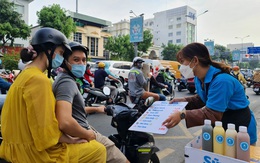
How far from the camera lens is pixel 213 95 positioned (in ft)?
5.14

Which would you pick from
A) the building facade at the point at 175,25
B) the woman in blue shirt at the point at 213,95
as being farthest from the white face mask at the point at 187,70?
the building facade at the point at 175,25

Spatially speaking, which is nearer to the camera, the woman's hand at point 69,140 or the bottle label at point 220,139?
the bottle label at point 220,139

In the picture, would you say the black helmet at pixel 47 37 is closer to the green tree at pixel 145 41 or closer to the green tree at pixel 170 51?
the green tree at pixel 145 41

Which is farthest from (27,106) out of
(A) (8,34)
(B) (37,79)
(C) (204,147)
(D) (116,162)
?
(A) (8,34)

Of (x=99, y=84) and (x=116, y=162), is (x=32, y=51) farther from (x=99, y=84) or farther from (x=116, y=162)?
(x=99, y=84)

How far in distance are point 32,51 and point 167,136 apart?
3.61 meters

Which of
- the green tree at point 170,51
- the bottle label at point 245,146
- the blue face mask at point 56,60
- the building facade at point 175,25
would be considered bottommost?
the bottle label at point 245,146

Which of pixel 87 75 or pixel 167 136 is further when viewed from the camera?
pixel 87 75

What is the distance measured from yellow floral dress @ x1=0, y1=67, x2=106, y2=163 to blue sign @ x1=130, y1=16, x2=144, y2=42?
1341 cm

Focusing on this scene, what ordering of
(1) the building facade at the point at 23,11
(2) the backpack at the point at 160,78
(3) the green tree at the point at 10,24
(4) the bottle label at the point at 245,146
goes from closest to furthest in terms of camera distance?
(4) the bottle label at the point at 245,146, (2) the backpack at the point at 160,78, (3) the green tree at the point at 10,24, (1) the building facade at the point at 23,11

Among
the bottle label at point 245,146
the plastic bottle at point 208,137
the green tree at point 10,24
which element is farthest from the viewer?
the green tree at point 10,24

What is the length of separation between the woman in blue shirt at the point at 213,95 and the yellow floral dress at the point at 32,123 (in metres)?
0.79

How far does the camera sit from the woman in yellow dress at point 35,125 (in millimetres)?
1227

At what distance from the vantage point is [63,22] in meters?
20.8
